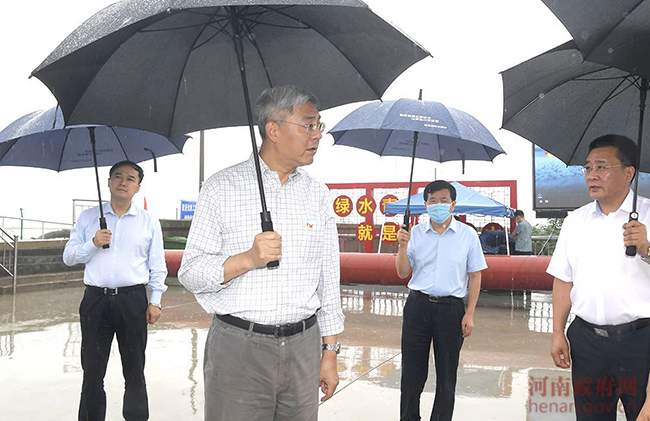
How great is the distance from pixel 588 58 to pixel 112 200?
3.19 meters

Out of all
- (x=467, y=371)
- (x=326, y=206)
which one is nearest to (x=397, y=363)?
(x=467, y=371)

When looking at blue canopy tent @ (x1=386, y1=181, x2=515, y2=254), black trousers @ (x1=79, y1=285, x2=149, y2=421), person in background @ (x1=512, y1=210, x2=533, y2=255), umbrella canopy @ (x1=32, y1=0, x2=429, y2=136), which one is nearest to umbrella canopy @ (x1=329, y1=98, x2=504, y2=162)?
umbrella canopy @ (x1=32, y1=0, x2=429, y2=136)

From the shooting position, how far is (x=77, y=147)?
4859mm

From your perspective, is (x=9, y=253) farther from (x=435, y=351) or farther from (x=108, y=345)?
(x=435, y=351)

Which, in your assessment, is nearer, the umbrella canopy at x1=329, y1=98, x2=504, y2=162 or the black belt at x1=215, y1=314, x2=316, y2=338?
the black belt at x1=215, y1=314, x2=316, y2=338

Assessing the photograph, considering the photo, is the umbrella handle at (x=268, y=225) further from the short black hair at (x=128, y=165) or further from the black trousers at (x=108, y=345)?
the short black hair at (x=128, y=165)

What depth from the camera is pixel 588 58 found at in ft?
8.46

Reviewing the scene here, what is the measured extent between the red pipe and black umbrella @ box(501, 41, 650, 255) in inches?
253

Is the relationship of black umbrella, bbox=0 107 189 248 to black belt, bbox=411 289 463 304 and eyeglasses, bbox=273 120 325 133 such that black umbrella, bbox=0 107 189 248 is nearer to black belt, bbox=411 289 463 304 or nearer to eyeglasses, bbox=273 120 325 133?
black belt, bbox=411 289 463 304

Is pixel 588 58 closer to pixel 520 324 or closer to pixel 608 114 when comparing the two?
pixel 608 114

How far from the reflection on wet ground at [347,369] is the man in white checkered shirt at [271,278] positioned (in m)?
2.22

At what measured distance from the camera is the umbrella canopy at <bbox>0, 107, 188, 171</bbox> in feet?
15.5

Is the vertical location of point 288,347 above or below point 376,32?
below

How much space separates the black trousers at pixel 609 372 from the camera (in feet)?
8.84
